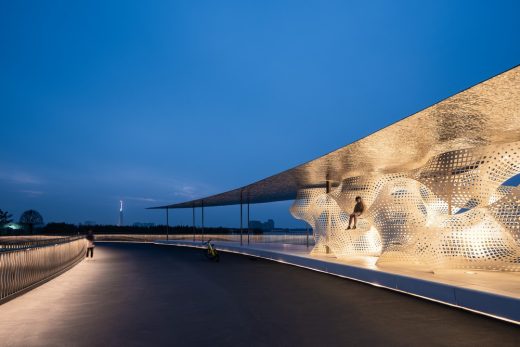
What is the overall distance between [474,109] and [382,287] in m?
4.09

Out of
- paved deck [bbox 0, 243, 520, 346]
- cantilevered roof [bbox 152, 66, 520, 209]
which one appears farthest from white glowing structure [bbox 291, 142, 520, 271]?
paved deck [bbox 0, 243, 520, 346]

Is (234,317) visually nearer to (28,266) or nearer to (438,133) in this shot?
(28,266)

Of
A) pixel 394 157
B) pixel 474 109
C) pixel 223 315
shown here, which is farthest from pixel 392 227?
pixel 223 315

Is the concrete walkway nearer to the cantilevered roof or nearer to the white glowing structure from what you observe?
the white glowing structure

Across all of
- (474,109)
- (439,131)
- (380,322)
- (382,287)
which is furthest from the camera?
(382,287)

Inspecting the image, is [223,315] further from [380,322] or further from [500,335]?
[500,335]

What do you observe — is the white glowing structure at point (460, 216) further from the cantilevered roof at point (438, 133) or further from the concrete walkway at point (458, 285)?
the cantilevered roof at point (438, 133)

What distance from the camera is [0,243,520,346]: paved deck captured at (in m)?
4.77

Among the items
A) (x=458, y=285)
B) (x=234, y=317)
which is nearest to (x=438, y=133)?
(x=458, y=285)

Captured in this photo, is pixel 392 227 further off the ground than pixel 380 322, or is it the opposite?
pixel 392 227

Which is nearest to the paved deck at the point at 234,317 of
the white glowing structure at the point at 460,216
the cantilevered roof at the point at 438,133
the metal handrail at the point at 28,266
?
the metal handrail at the point at 28,266

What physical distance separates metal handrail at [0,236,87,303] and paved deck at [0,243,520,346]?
0.24m

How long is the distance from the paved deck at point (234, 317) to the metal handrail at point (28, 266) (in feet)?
0.80

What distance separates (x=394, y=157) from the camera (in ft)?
38.6
